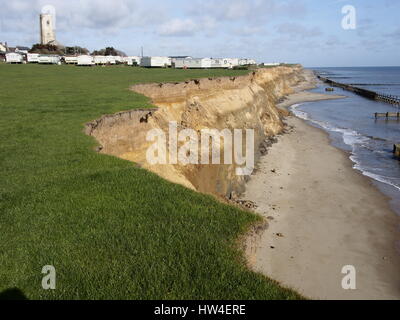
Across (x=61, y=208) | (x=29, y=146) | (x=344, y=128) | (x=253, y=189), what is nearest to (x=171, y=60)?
(x=344, y=128)

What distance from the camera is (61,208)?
388 inches

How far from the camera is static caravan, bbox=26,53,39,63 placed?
87844 millimetres

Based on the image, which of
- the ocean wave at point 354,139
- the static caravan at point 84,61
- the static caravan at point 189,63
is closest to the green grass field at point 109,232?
the ocean wave at point 354,139

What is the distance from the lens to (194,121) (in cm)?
3150

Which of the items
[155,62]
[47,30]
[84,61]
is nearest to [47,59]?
[84,61]

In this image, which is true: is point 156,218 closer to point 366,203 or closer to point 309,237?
point 309,237

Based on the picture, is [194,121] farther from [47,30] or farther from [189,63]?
[47,30]

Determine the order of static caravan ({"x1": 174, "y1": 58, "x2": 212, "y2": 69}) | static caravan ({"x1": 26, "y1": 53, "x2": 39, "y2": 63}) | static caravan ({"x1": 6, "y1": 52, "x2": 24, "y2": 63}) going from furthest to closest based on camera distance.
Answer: static caravan ({"x1": 174, "y1": 58, "x2": 212, "y2": 69}), static caravan ({"x1": 26, "y1": 53, "x2": 39, "y2": 63}), static caravan ({"x1": 6, "y1": 52, "x2": 24, "y2": 63})

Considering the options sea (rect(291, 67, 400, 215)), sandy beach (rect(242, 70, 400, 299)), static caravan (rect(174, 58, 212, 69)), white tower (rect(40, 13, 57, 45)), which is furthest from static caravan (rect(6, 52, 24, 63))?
sandy beach (rect(242, 70, 400, 299))

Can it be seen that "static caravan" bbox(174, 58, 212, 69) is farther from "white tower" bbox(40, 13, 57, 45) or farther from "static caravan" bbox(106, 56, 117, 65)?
"white tower" bbox(40, 13, 57, 45)

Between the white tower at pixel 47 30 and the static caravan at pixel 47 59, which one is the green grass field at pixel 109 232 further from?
the white tower at pixel 47 30

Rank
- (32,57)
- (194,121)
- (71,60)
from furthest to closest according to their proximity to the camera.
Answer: (71,60) < (32,57) < (194,121)

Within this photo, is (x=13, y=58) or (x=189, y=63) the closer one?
(x=13, y=58)
